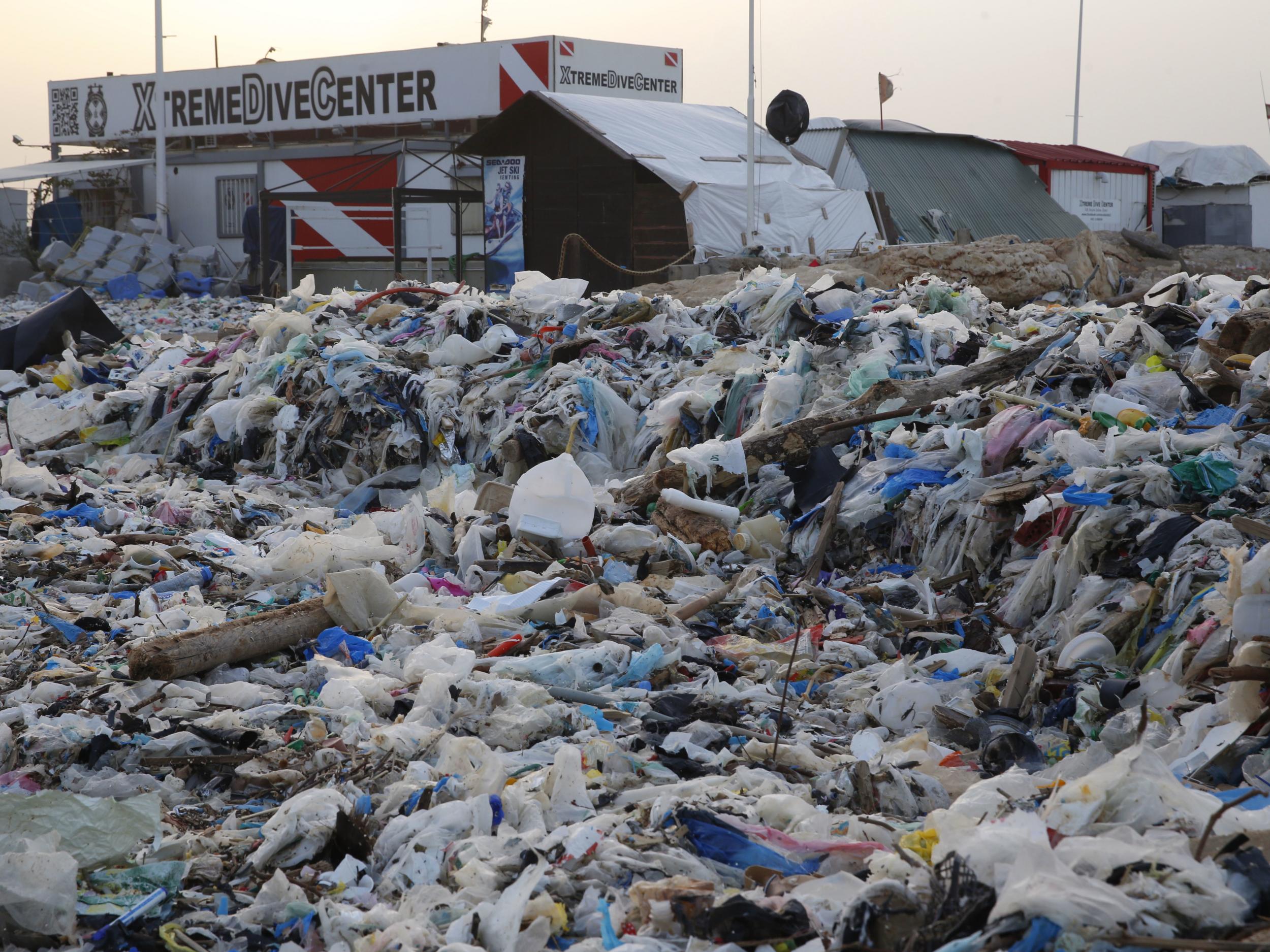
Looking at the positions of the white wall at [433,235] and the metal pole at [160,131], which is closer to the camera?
the white wall at [433,235]

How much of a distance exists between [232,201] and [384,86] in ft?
15.8

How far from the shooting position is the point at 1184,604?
428cm

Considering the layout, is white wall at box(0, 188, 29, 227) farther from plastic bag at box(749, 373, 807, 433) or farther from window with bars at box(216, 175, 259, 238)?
plastic bag at box(749, 373, 807, 433)

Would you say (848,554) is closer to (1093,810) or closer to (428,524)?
(428,524)

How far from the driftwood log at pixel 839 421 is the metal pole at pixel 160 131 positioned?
2269 cm

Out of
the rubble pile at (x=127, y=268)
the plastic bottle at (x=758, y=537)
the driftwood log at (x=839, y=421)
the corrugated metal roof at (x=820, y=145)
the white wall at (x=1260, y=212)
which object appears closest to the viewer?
the plastic bottle at (x=758, y=537)

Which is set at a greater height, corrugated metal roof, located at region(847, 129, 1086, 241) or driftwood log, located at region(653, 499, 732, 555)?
corrugated metal roof, located at region(847, 129, 1086, 241)

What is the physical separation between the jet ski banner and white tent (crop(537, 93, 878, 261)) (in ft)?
5.01

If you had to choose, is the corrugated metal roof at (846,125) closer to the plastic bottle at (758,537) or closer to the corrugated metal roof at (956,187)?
the corrugated metal roof at (956,187)

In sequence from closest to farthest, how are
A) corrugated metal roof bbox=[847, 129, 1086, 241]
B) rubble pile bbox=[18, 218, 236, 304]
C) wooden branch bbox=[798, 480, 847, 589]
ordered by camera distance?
wooden branch bbox=[798, 480, 847, 589] < corrugated metal roof bbox=[847, 129, 1086, 241] < rubble pile bbox=[18, 218, 236, 304]

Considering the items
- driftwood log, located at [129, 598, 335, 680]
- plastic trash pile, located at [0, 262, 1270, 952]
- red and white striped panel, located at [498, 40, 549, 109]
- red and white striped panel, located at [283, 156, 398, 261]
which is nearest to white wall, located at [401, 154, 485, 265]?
red and white striped panel, located at [283, 156, 398, 261]

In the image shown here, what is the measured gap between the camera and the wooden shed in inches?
732

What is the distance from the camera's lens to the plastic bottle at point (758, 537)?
6.14 meters

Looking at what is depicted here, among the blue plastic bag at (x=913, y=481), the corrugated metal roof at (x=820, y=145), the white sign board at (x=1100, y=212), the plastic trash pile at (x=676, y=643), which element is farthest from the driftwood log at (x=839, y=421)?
the white sign board at (x=1100, y=212)
